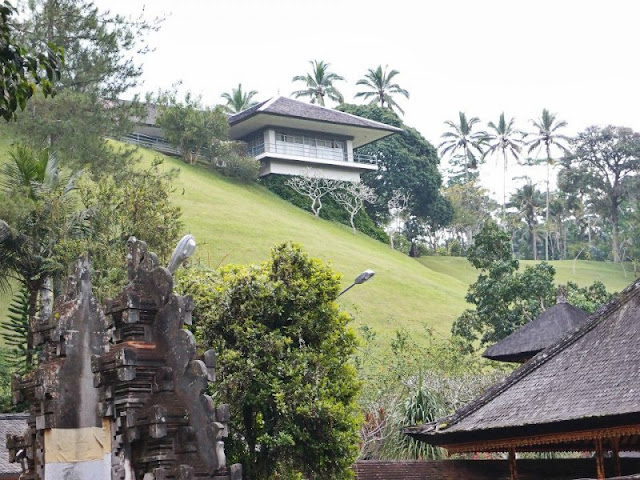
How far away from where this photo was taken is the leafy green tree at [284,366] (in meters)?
18.9

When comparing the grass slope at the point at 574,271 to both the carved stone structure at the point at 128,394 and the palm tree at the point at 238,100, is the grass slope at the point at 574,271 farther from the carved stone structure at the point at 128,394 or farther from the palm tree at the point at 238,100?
the carved stone structure at the point at 128,394

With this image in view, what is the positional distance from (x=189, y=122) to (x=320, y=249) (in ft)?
43.2

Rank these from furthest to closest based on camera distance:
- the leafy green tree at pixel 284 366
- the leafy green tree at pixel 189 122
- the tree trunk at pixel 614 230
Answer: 1. the tree trunk at pixel 614 230
2. the leafy green tree at pixel 189 122
3. the leafy green tree at pixel 284 366

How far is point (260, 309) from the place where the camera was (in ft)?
64.1

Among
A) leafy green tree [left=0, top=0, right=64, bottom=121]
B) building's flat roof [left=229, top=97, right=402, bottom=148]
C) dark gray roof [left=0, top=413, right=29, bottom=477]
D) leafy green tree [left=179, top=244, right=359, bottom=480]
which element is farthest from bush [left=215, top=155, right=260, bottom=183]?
leafy green tree [left=0, top=0, right=64, bottom=121]

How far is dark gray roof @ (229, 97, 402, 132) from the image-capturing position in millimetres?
66750

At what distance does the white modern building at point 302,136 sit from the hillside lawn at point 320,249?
2919mm

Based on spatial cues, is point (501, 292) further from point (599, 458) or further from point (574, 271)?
point (574, 271)

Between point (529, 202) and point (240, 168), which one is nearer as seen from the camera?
point (240, 168)

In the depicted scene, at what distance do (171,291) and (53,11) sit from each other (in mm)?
30513

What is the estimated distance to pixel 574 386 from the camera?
14.2 meters

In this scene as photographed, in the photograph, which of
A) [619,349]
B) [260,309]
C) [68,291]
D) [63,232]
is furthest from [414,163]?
[68,291]

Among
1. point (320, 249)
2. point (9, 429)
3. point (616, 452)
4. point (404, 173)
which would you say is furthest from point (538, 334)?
point (404, 173)

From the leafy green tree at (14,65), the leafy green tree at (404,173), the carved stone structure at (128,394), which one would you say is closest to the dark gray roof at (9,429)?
the carved stone structure at (128,394)
